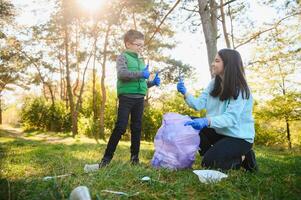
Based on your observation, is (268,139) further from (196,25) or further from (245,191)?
(245,191)

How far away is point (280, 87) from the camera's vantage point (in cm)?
1552

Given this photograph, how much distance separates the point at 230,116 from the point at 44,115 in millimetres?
18579

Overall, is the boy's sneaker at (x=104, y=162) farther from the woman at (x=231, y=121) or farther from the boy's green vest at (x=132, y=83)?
the woman at (x=231, y=121)

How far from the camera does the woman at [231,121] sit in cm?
311

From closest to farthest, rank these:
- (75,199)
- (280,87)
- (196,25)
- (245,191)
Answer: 1. (75,199)
2. (245,191)
3. (196,25)
4. (280,87)

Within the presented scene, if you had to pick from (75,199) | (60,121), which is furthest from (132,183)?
(60,121)

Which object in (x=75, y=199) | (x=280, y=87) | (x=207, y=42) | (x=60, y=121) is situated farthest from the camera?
(x=60, y=121)

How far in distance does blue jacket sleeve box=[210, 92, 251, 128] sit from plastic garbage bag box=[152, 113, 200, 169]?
437mm

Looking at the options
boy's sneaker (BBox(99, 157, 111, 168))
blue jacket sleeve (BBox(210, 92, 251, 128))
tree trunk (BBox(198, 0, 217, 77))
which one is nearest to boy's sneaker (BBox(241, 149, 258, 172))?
blue jacket sleeve (BBox(210, 92, 251, 128))

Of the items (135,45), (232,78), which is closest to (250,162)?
(232,78)

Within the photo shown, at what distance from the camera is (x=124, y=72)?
11.8 ft

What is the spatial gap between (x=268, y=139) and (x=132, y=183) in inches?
608

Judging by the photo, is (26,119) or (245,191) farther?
(26,119)

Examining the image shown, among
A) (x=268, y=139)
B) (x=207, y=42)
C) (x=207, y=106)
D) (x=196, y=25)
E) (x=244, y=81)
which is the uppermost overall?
(x=196, y=25)
